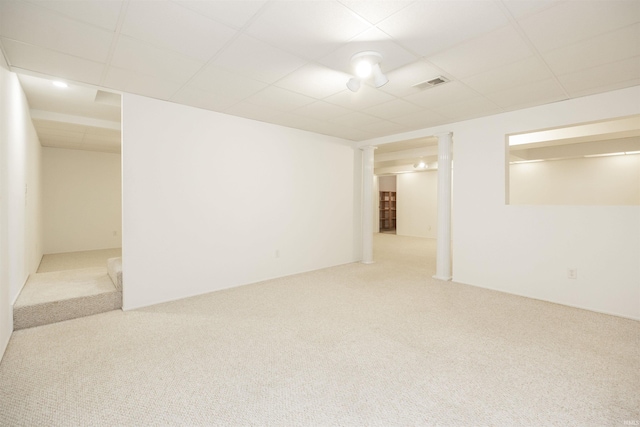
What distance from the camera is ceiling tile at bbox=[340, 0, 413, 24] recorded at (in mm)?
1728

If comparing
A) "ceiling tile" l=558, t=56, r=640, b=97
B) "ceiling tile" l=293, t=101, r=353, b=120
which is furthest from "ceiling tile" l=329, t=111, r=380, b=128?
"ceiling tile" l=558, t=56, r=640, b=97

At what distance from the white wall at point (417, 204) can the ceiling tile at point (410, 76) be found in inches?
272

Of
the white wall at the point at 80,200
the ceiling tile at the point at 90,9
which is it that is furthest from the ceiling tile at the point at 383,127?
the white wall at the point at 80,200

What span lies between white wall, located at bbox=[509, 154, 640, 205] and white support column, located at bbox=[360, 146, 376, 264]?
15.5 ft

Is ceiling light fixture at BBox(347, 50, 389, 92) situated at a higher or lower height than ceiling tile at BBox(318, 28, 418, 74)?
lower

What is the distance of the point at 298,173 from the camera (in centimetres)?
487

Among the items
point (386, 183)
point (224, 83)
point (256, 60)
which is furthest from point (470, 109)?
point (386, 183)

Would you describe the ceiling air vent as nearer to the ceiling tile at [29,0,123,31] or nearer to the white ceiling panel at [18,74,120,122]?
the ceiling tile at [29,0,123,31]

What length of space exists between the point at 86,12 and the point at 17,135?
6.38 feet

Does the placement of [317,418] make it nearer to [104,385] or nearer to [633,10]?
[104,385]

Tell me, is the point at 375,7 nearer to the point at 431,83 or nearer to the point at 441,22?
the point at 441,22

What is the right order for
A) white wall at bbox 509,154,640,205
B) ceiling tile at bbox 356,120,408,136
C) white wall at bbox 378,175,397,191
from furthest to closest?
1. white wall at bbox 378,175,397,191
2. white wall at bbox 509,154,640,205
3. ceiling tile at bbox 356,120,408,136

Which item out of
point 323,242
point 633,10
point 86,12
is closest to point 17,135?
point 86,12

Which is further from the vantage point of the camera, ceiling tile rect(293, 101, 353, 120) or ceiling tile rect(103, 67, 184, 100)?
ceiling tile rect(293, 101, 353, 120)
